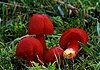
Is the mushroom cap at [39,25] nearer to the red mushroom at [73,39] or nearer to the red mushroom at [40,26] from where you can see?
the red mushroom at [40,26]

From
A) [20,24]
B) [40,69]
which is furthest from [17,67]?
[20,24]

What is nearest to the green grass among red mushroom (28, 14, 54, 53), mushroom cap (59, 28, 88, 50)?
mushroom cap (59, 28, 88, 50)

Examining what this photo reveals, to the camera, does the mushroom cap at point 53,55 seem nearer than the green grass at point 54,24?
Yes

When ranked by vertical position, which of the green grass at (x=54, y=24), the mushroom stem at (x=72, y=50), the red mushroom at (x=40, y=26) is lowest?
the green grass at (x=54, y=24)

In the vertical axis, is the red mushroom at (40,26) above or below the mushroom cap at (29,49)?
above

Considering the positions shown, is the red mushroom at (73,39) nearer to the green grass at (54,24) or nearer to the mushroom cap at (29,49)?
the green grass at (54,24)

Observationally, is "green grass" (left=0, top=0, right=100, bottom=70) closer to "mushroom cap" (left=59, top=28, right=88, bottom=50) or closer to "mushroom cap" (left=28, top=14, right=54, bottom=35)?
"mushroom cap" (left=59, top=28, right=88, bottom=50)

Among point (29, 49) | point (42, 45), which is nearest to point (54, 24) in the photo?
point (42, 45)

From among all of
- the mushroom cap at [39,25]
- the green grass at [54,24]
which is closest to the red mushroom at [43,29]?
the mushroom cap at [39,25]

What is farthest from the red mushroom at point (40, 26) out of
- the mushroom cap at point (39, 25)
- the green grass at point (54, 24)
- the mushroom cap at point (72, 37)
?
the green grass at point (54, 24)
